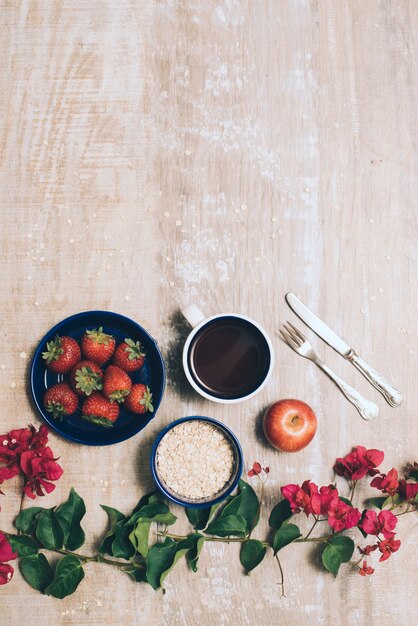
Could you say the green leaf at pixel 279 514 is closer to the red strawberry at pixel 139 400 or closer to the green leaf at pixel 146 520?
the green leaf at pixel 146 520

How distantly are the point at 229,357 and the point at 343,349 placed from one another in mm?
193

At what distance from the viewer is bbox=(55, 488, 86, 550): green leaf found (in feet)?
3.41

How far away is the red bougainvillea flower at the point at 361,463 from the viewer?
104 cm

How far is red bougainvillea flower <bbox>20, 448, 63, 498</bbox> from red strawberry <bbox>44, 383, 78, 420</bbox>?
2.5 inches

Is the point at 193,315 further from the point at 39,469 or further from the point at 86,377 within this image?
the point at 39,469

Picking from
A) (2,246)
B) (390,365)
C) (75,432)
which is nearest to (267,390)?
(390,365)

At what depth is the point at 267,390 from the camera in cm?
107

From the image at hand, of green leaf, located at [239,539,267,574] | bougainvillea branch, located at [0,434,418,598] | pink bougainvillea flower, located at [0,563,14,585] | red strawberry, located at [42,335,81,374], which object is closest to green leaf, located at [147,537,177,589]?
bougainvillea branch, located at [0,434,418,598]

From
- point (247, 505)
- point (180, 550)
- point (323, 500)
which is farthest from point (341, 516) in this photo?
point (180, 550)

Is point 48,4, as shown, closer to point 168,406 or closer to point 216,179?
point 216,179

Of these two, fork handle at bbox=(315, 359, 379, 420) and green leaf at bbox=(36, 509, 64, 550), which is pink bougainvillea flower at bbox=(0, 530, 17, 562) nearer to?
green leaf at bbox=(36, 509, 64, 550)

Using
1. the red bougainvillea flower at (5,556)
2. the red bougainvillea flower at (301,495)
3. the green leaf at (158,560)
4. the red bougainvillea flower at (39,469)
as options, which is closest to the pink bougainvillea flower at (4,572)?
the red bougainvillea flower at (5,556)

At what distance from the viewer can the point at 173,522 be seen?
3.40ft

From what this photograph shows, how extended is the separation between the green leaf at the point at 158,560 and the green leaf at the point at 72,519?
11cm
